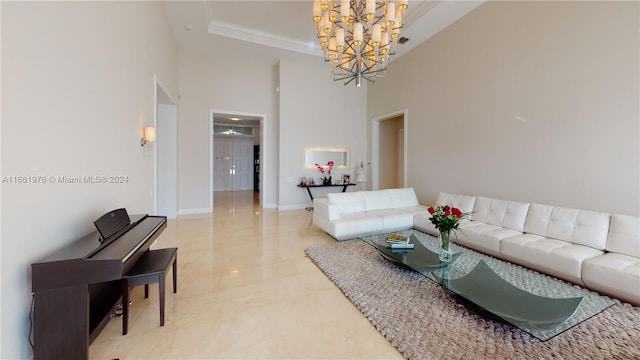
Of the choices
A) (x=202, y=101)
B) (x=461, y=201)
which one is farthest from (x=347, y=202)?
(x=202, y=101)

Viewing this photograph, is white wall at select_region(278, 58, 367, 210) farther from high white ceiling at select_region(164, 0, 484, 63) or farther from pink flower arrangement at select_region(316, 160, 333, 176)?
high white ceiling at select_region(164, 0, 484, 63)

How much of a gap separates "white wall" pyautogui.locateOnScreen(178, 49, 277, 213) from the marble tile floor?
2854 mm

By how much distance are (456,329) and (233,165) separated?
10.8 meters

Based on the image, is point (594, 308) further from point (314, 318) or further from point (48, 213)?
point (48, 213)

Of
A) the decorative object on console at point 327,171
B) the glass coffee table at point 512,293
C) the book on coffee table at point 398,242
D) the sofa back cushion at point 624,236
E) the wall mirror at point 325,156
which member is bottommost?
the glass coffee table at point 512,293

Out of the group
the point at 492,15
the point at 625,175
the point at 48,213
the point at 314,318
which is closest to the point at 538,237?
the point at 625,175

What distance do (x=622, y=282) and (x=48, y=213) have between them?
4531 millimetres

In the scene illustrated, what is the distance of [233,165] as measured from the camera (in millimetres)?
11258

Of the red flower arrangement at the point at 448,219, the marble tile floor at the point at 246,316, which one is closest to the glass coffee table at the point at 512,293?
the red flower arrangement at the point at 448,219

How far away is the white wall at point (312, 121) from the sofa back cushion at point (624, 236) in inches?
216

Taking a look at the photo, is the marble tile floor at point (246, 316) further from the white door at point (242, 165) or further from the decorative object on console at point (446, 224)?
the white door at point (242, 165)

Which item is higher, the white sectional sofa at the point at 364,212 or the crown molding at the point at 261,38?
the crown molding at the point at 261,38

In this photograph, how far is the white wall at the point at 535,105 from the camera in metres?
2.94

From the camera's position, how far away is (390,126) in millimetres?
7965
